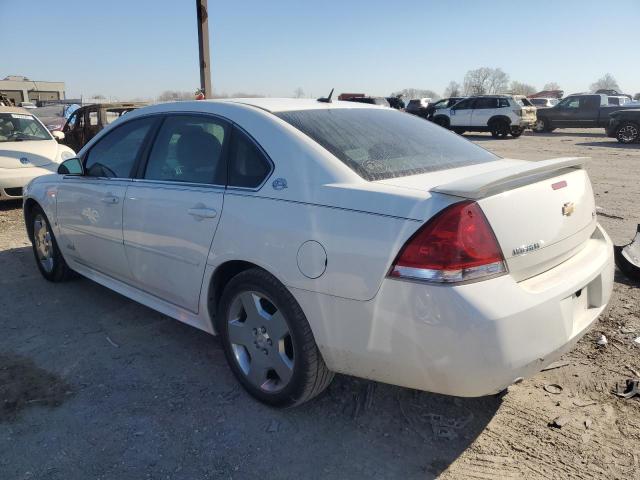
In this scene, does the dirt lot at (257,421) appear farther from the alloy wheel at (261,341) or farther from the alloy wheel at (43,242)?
the alloy wheel at (43,242)

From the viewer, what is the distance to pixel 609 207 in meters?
7.63

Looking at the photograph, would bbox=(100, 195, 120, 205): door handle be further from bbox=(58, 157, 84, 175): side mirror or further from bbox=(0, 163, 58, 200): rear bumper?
bbox=(0, 163, 58, 200): rear bumper

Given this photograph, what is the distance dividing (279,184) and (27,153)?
7.29m

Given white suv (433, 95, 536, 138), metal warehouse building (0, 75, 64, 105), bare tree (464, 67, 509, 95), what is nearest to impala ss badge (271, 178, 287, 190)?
white suv (433, 95, 536, 138)

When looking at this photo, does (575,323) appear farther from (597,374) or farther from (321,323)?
(321,323)

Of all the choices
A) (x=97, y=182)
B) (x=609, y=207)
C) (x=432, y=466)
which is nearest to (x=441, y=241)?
(x=432, y=466)

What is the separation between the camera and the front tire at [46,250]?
457 cm

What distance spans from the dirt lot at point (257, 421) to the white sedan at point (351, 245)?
0.93 feet

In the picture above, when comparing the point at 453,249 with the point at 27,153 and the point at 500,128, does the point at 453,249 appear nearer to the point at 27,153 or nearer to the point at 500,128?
the point at 27,153

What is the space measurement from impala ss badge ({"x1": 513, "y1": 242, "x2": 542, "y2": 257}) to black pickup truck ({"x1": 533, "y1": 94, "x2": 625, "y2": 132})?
76.8ft

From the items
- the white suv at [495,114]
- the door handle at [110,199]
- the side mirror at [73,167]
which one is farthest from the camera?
the white suv at [495,114]

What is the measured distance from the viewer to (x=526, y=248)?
2.19 metres

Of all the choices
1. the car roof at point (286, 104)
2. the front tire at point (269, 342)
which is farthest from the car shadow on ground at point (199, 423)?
the car roof at point (286, 104)

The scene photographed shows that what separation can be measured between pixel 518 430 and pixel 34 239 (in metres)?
4.49
